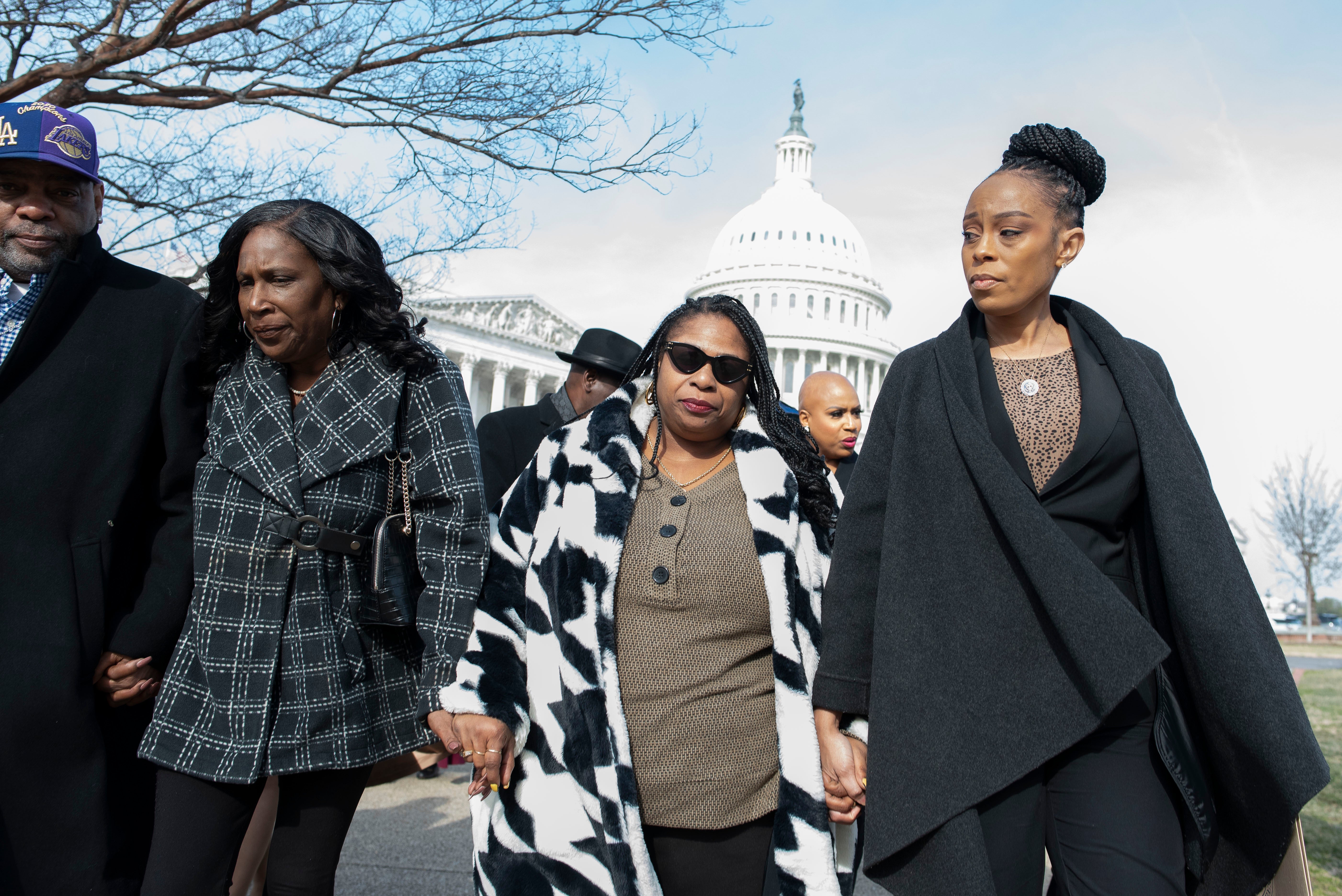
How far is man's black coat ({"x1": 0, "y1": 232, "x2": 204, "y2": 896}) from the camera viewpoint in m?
2.31

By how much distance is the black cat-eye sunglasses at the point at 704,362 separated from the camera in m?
2.47

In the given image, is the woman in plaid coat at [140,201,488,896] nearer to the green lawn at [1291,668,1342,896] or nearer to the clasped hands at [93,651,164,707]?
the clasped hands at [93,651,164,707]

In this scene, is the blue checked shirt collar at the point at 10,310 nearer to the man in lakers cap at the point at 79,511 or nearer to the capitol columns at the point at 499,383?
the man in lakers cap at the point at 79,511

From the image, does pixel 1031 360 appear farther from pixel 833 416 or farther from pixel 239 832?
pixel 833 416

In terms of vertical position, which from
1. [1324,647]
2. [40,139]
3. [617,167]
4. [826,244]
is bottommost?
[1324,647]

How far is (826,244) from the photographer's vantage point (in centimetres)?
7719

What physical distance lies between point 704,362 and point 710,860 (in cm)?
112

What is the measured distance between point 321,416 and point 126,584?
626mm

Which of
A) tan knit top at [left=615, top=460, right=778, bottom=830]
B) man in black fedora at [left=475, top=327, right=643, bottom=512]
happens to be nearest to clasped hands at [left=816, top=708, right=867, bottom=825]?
tan knit top at [left=615, top=460, right=778, bottom=830]

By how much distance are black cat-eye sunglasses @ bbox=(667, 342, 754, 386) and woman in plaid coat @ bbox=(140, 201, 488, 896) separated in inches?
22.9

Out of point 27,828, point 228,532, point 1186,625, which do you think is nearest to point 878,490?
point 1186,625

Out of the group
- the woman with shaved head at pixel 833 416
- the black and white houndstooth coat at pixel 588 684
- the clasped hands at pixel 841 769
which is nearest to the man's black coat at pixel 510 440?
the woman with shaved head at pixel 833 416

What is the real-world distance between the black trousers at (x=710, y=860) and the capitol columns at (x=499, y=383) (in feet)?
191

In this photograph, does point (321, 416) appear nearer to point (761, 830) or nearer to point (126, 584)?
point (126, 584)
